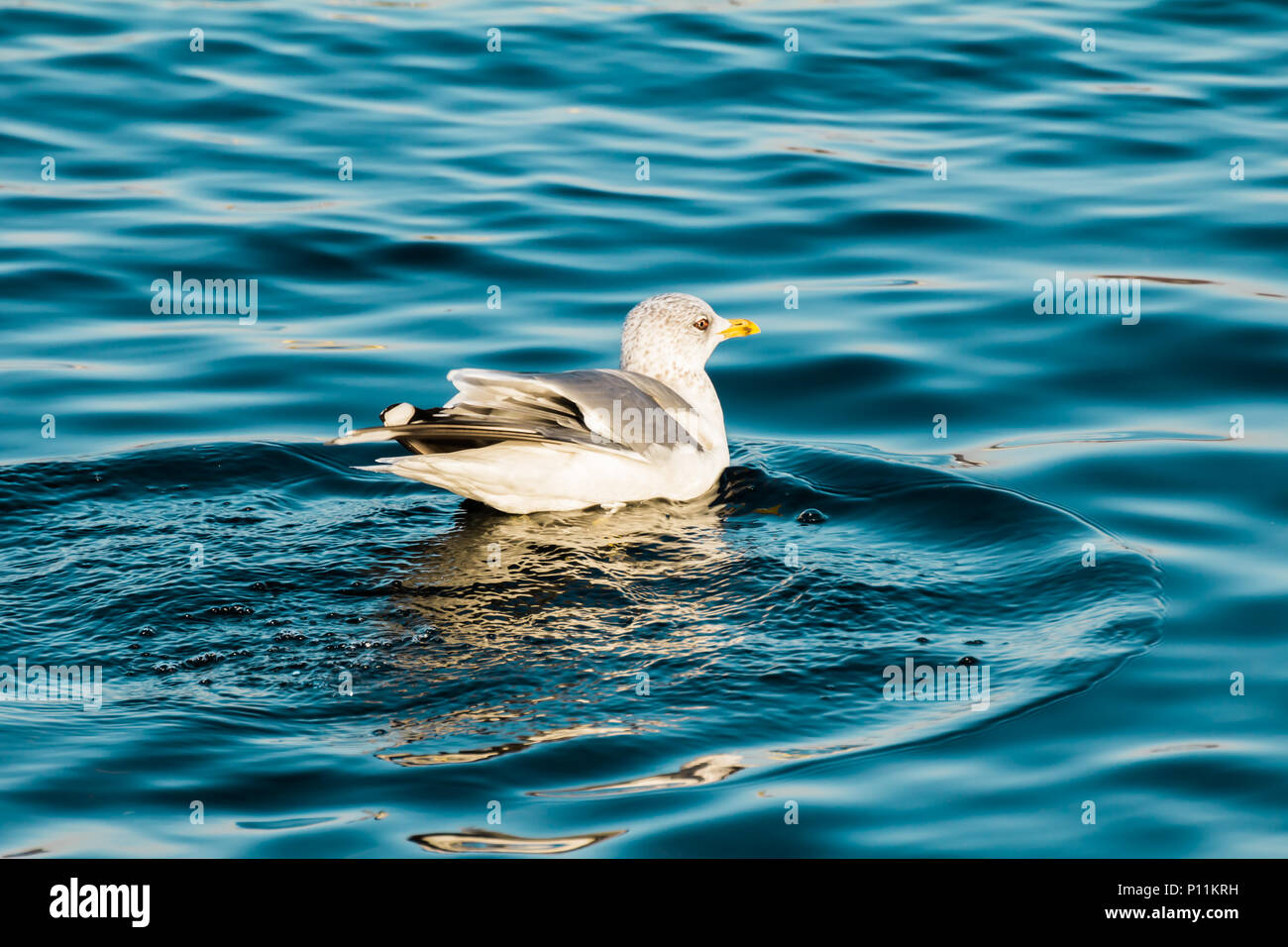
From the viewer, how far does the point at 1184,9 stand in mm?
17547

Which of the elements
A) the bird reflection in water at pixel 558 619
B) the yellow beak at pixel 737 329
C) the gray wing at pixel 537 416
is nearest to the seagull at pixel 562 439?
the gray wing at pixel 537 416

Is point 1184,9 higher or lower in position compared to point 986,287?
higher

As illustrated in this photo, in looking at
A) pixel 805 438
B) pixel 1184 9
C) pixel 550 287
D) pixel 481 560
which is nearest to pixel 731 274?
pixel 550 287

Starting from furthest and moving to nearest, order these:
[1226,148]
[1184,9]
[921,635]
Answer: [1184,9] → [1226,148] → [921,635]

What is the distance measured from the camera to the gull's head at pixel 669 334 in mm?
9070

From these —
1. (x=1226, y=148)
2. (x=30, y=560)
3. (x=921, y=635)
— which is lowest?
(x=921, y=635)

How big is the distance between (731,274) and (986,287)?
5.59ft

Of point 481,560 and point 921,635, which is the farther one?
point 481,560

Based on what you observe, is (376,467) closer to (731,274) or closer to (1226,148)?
(731,274)

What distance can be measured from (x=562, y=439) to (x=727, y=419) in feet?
7.70

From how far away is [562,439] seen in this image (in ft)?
25.2

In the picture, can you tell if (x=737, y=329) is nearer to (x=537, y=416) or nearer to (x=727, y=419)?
(x=727, y=419)

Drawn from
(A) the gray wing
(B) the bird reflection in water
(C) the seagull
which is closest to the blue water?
(B) the bird reflection in water

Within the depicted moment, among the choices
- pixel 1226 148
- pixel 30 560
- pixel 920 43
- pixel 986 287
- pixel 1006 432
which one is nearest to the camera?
pixel 30 560
